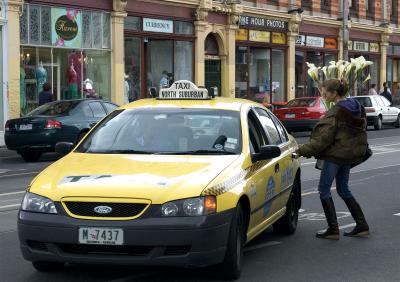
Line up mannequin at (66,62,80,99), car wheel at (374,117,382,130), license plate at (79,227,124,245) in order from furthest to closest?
car wheel at (374,117,382,130) < mannequin at (66,62,80,99) < license plate at (79,227,124,245)

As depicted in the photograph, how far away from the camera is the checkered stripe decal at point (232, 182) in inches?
228

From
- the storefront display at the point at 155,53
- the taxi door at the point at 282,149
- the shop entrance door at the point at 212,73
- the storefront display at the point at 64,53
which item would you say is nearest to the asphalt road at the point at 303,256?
the taxi door at the point at 282,149

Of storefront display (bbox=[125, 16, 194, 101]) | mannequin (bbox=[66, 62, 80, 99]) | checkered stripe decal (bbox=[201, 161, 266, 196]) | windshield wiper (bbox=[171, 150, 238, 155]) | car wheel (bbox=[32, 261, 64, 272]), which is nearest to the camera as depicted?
checkered stripe decal (bbox=[201, 161, 266, 196])

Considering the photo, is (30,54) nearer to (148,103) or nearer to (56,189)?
(148,103)

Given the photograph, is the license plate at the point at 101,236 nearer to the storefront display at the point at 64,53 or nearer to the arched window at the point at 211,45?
the storefront display at the point at 64,53

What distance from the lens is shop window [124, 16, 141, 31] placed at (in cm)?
2759

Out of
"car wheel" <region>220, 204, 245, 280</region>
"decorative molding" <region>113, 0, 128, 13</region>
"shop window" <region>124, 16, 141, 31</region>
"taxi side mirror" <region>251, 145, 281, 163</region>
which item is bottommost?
"car wheel" <region>220, 204, 245, 280</region>

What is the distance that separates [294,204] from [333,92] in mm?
1451

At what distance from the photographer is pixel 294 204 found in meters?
8.68

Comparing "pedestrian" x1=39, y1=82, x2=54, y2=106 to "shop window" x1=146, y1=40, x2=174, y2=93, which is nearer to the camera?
"pedestrian" x1=39, y1=82, x2=54, y2=106

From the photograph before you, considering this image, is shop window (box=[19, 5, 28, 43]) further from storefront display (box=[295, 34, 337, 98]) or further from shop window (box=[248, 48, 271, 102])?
storefront display (box=[295, 34, 337, 98])

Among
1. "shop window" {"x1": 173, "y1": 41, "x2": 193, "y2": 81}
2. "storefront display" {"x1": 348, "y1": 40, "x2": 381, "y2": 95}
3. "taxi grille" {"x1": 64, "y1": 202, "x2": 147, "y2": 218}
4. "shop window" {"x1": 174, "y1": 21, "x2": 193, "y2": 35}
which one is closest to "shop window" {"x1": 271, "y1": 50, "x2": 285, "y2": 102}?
"storefront display" {"x1": 348, "y1": 40, "x2": 381, "y2": 95}

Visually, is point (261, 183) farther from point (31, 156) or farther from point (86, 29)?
point (86, 29)

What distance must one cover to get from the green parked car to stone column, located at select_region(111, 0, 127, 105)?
8.41 metres
